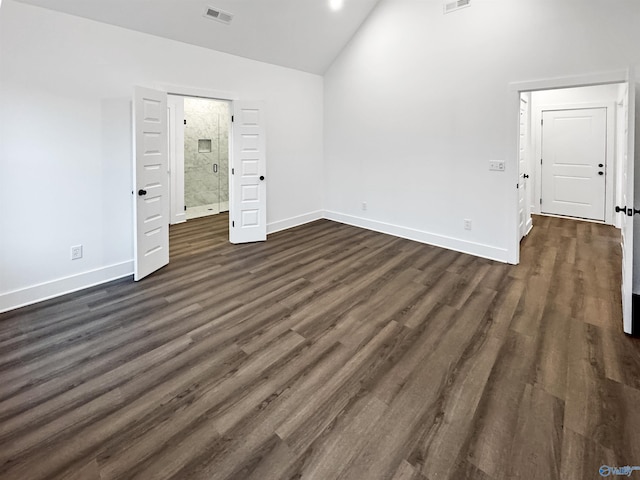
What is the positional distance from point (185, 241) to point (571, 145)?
24.5ft

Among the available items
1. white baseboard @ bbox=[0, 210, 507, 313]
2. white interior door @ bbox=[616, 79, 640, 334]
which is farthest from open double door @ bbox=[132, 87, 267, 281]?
white interior door @ bbox=[616, 79, 640, 334]

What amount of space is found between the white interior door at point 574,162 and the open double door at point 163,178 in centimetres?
580

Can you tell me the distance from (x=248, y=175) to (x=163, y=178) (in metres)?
1.36

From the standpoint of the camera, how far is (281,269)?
421 cm

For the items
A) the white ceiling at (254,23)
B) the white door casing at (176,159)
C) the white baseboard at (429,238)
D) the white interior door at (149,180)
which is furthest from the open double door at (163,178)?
the white door casing at (176,159)

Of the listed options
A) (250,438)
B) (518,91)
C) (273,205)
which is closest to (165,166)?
(273,205)

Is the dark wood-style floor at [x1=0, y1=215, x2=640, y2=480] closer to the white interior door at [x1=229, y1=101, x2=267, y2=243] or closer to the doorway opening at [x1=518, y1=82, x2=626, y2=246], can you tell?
the white interior door at [x1=229, y1=101, x2=267, y2=243]

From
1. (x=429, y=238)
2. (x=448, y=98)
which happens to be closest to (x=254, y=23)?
(x=448, y=98)

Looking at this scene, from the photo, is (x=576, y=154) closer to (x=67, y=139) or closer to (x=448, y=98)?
(x=448, y=98)

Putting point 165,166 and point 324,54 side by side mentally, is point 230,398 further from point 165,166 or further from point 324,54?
point 324,54

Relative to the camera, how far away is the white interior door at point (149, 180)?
3670mm

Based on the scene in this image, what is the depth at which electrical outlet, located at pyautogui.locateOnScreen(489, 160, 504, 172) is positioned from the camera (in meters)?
4.31

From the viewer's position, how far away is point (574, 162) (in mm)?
6602

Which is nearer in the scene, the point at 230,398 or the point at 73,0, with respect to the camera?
the point at 230,398
